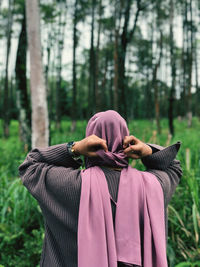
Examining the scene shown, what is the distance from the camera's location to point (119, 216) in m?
1.19

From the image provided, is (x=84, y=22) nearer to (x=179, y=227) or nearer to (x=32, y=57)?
(x=32, y=57)

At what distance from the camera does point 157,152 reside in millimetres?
1338

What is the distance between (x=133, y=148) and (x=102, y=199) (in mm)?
280

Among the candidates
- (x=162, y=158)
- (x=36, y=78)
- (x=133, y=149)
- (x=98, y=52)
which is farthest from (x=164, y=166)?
(x=98, y=52)

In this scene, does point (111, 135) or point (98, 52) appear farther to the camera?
point (98, 52)

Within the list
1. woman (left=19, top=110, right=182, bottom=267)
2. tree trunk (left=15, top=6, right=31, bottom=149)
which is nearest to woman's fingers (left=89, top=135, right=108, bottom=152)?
woman (left=19, top=110, right=182, bottom=267)

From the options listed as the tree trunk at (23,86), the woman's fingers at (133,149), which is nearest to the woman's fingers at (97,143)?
the woman's fingers at (133,149)

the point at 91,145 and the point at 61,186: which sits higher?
the point at 91,145

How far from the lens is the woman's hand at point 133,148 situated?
3.99 ft

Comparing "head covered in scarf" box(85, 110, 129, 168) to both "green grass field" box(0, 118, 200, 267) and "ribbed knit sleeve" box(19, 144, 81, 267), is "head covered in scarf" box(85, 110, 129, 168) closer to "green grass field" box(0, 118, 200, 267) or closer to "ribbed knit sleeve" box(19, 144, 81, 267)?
"ribbed knit sleeve" box(19, 144, 81, 267)

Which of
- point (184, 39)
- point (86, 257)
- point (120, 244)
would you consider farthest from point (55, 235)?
point (184, 39)

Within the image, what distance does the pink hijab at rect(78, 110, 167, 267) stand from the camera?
3.79 ft

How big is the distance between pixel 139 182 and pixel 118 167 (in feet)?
0.43

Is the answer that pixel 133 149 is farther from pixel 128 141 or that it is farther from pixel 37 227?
pixel 37 227
